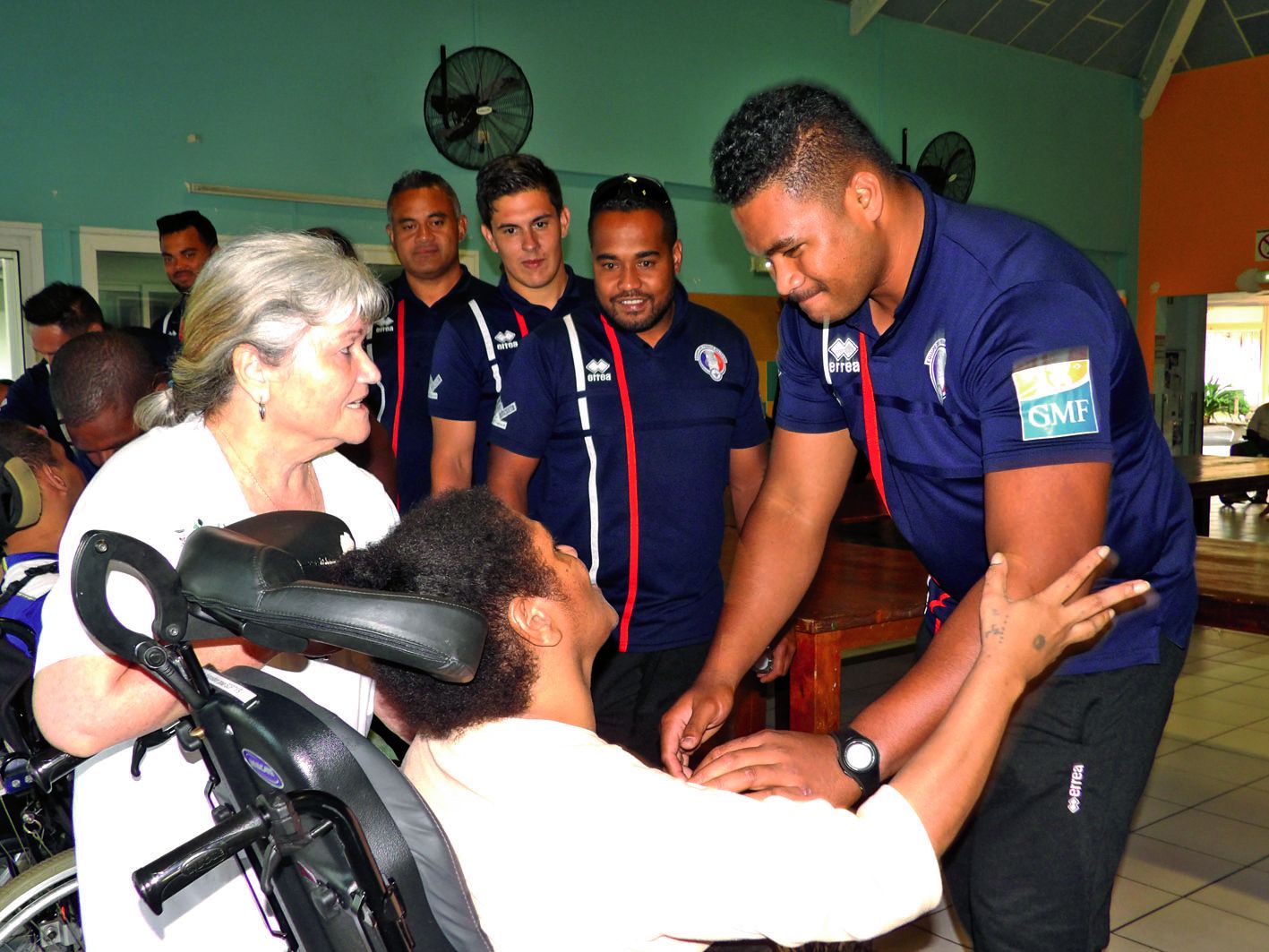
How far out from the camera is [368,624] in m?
0.80

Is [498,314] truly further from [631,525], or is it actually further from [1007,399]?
[1007,399]

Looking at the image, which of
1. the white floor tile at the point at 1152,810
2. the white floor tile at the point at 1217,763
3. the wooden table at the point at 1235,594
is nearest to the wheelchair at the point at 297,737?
the wooden table at the point at 1235,594

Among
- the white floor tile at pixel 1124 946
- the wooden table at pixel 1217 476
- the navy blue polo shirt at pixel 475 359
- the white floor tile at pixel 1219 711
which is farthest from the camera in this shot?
the wooden table at pixel 1217 476

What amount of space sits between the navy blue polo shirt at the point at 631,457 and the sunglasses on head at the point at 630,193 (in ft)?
0.94

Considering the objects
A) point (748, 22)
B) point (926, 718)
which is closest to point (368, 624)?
point (926, 718)

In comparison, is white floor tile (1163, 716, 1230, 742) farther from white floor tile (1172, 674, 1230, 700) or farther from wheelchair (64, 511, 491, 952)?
wheelchair (64, 511, 491, 952)

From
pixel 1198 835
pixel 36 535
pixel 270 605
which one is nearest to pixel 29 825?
pixel 36 535

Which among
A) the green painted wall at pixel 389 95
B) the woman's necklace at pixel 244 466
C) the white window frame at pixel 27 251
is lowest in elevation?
the woman's necklace at pixel 244 466

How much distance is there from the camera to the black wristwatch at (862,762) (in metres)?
1.38

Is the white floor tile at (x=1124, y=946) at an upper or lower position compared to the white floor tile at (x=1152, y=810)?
upper

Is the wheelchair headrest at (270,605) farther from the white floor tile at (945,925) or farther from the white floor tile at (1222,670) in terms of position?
the white floor tile at (1222,670)

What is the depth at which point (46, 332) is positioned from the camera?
14.1 ft

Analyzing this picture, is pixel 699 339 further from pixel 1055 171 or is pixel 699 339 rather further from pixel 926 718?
pixel 1055 171

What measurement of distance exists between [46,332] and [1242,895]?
445 centimetres
